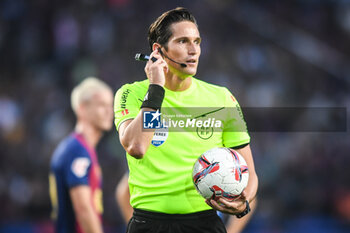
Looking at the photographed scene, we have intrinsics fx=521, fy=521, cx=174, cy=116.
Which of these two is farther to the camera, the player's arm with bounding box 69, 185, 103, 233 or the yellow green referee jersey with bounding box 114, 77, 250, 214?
the player's arm with bounding box 69, 185, 103, 233

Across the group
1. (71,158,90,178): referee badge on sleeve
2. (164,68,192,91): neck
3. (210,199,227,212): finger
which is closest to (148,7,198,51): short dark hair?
(164,68,192,91): neck

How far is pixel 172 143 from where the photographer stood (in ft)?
11.0

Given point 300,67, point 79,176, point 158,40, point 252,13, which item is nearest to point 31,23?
point 252,13

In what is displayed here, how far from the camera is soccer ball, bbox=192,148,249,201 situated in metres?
3.14

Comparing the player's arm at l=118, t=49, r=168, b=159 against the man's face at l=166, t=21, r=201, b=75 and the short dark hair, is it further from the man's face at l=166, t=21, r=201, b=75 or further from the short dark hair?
the short dark hair

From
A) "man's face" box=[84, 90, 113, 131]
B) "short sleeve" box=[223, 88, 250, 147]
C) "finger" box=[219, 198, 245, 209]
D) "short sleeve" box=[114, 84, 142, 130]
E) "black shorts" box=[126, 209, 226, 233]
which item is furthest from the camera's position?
"man's face" box=[84, 90, 113, 131]

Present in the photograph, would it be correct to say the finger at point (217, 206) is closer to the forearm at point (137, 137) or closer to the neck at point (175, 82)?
the forearm at point (137, 137)

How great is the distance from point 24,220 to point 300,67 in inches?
289

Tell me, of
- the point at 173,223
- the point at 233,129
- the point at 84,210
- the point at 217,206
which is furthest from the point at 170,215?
the point at 84,210

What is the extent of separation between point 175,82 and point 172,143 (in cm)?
46

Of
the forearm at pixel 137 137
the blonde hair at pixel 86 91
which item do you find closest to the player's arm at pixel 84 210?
the blonde hair at pixel 86 91

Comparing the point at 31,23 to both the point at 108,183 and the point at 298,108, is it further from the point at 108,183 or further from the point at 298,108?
the point at 298,108

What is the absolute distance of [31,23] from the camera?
43.8 feet

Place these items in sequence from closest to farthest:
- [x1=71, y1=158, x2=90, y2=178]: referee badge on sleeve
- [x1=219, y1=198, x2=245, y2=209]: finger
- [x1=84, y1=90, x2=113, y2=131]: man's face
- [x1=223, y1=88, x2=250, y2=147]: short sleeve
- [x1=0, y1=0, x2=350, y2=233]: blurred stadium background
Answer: [x1=219, y1=198, x2=245, y2=209]: finger → [x1=223, y1=88, x2=250, y2=147]: short sleeve → [x1=71, y1=158, x2=90, y2=178]: referee badge on sleeve → [x1=84, y1=90, x2=113, y2=131]: man's face → [x1=0, y1=0, x2=350, y2=233]: blurred stadium background
